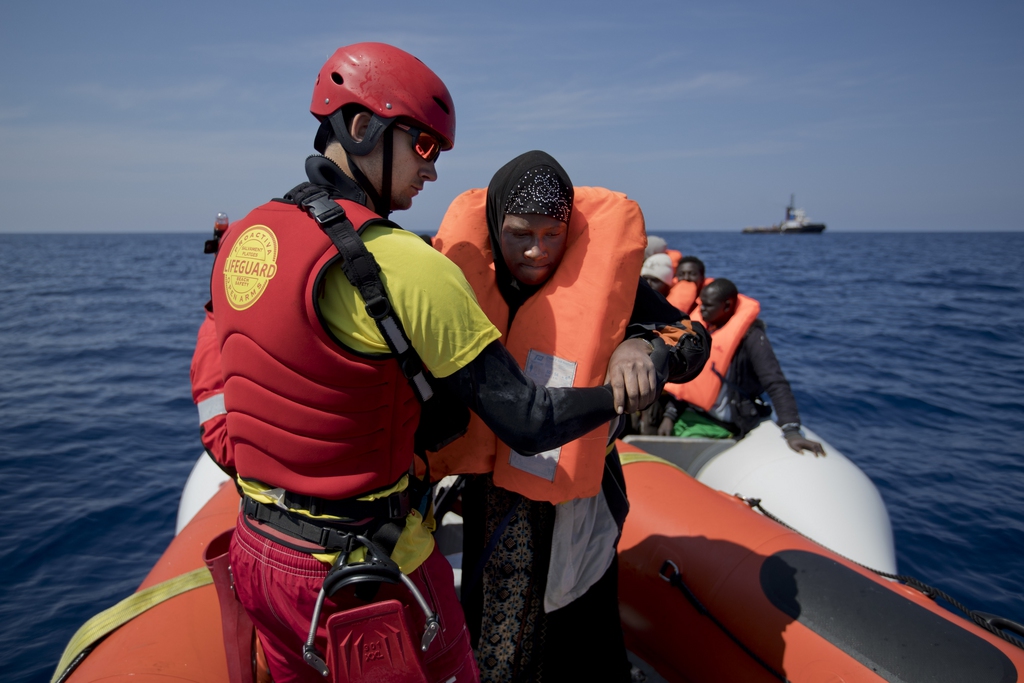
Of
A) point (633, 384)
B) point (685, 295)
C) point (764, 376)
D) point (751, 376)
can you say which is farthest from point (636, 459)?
point (685, 295)

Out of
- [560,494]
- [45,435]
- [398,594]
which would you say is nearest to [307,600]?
[398,594]

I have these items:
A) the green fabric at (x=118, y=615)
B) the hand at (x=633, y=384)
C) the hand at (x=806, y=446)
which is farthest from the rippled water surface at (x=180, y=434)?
the hand at (x=633, y=384)

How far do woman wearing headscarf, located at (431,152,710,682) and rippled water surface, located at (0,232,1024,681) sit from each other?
346cm

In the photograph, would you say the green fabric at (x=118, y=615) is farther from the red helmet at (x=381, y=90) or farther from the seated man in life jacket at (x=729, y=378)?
the seated man in life jacket at (x=729, y=378)

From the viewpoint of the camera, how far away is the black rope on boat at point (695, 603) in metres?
2.27

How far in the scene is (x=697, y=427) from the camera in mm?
5035

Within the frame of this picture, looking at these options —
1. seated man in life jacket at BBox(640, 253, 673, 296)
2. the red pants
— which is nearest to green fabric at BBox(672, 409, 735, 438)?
seated man in life jacket at BBox(640, 253, 673, 296)

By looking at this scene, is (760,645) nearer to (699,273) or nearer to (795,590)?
(795,590)

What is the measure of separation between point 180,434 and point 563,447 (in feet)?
25.3

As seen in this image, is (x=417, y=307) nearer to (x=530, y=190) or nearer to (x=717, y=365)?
(x=530, y=190)

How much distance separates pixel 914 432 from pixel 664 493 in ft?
21.0

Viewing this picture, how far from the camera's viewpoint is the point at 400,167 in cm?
150

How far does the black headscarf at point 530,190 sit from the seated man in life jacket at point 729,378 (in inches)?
131

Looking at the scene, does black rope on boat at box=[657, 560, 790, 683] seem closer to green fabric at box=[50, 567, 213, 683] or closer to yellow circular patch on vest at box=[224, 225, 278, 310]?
green fabric at box=[50, 567, 213, 683]
